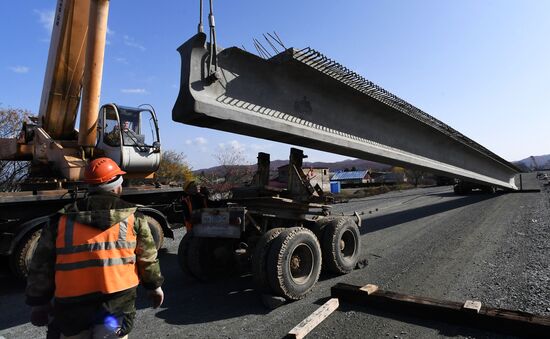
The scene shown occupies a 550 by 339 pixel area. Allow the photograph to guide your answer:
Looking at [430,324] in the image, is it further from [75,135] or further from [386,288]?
[75,135]

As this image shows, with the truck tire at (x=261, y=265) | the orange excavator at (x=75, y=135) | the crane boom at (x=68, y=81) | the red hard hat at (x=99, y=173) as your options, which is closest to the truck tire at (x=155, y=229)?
the orange excavator at (x=75, y=135)

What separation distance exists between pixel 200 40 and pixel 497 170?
19264mm

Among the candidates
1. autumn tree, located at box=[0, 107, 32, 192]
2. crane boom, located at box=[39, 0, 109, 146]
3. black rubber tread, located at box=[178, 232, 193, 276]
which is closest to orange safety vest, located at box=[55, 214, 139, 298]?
black rubber tread, located at box=[178, 232, 193, 276]

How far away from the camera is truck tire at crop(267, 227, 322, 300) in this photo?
4.95 meters

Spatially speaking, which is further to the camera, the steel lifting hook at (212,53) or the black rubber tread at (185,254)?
the black rubber tread at (185,254)

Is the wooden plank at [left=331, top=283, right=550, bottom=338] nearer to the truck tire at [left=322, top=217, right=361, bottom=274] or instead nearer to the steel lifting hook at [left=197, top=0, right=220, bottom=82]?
the truck tire at [left=322, top=217, right=361, bottom=274]

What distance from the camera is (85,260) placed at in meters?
2.52

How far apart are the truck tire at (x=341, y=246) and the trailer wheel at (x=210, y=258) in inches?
65.4

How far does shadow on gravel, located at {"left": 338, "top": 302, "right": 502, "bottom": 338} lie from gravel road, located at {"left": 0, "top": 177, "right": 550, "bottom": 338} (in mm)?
11

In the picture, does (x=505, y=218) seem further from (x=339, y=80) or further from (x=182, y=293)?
(x=182, y=293)

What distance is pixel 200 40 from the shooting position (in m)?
4.55

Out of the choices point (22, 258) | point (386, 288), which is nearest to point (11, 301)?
point (22, 258)

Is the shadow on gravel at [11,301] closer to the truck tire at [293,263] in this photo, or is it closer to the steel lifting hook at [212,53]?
the truck tire at [293,263]

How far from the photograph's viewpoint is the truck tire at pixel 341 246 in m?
6.16
